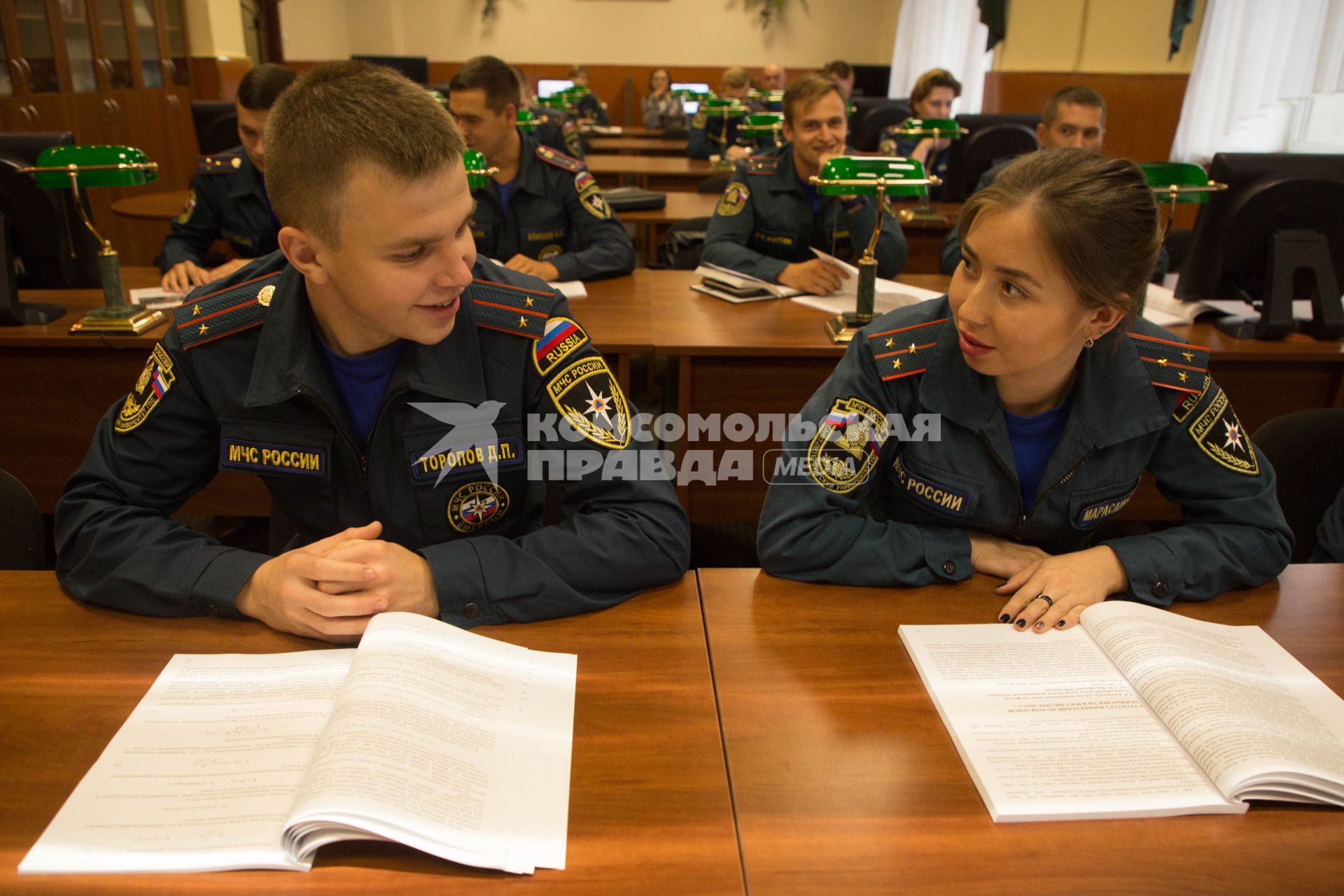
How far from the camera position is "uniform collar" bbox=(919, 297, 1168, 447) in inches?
47.2

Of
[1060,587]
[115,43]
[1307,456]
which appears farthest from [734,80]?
[1060,587]

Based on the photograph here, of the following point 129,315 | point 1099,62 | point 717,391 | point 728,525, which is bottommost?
point 728,525

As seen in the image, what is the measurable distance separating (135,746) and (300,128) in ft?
2.16

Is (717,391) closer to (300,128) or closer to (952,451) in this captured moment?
(952,451)

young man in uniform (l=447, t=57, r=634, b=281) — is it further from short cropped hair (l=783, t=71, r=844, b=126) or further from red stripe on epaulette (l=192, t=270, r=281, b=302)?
red stripe on epaulette (l=192, t=270, r=281, b=302)

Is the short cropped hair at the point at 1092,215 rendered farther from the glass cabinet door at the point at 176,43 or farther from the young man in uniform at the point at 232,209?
the glass cabinet door at the point at 176,43

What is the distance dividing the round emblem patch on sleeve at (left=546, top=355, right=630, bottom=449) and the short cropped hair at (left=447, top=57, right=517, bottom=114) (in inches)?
76.5

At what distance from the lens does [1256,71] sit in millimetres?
4500

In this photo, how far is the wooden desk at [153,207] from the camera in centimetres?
342

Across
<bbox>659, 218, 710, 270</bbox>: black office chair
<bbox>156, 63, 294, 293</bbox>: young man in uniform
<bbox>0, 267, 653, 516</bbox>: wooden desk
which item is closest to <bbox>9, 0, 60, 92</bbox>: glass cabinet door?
<bbox>156, 63, 294, 293</bbox>: young man in uniform

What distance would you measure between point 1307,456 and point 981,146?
260cm

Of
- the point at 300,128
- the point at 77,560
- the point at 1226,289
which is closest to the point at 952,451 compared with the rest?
the point at 300,128

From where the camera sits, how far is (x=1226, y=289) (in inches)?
86.2

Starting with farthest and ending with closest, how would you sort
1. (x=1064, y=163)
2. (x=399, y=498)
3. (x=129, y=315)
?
1. (x=129, y=315)
2. (x=399, y=498)
3. (x=1064, y=163)
